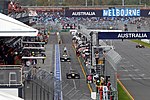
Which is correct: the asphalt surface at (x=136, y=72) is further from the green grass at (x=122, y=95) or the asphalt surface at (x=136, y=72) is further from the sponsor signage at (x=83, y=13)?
the sponsor signage at (x=83, y=13)

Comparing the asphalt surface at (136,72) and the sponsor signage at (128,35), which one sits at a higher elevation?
the sponsor signage at (128,35)

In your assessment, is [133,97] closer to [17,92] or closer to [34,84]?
[34,84]

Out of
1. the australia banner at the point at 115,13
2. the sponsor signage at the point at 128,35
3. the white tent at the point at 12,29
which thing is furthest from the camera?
the australia banner at the point at 115,13

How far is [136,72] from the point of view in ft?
154

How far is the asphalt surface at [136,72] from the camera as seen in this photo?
3488cm

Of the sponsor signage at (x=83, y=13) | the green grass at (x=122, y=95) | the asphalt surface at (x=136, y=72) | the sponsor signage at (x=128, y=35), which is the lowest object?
the asphalt surface at (x=136, y=72)

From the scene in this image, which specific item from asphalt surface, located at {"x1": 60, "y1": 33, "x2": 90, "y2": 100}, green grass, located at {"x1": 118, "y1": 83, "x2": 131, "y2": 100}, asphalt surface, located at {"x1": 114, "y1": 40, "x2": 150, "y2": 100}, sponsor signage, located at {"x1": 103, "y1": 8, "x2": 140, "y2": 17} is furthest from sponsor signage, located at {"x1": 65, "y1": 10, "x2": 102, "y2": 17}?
green grass, located at {"x1": 118, "y1": 83, "x2": 131, "y2": 100}

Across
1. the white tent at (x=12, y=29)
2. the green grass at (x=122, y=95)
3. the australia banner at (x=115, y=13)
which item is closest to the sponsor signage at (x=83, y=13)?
the australia banner at (x=115, y=13)

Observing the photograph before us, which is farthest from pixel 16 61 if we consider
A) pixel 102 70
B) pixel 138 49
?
pixel 138 49

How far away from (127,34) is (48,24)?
53.8 metres

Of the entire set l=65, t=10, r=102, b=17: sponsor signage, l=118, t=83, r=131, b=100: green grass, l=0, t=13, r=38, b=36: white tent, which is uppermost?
l=0, t=13, r=38, b=36: white tent

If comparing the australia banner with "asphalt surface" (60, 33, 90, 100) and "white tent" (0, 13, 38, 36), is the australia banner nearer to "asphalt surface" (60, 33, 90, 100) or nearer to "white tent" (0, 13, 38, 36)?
"asphalt surface" (60, 33, 90, 100)

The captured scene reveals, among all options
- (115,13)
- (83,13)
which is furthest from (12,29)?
(83,13)

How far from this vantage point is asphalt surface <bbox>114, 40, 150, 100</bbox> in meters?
34.9
